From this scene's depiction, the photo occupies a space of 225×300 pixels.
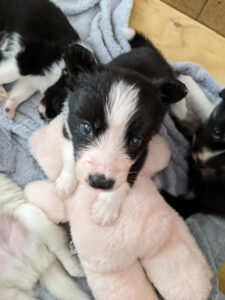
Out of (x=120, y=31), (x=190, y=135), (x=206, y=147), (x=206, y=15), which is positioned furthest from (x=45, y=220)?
(x=206, y=15)

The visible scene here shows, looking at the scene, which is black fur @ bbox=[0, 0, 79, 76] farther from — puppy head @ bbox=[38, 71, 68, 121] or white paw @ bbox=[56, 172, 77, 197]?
white paw @ bbox=[56, 172, 77, 197]

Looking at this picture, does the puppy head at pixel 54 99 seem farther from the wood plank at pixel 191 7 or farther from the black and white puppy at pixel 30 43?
the wood plank at pixel 191 7

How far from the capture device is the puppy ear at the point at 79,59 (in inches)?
64.2

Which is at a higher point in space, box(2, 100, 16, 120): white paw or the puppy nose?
the puppy nose

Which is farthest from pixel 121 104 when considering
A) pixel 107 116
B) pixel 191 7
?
pixel 191 7

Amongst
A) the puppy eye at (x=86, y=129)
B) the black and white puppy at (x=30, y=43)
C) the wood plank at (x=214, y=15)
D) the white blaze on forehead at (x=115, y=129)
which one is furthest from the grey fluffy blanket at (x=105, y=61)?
the white blaze on forehead at (x=115, y=129)

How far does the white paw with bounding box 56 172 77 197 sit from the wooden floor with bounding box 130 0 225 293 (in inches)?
51.7

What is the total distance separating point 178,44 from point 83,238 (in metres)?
1.67

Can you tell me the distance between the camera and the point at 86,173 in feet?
4.85

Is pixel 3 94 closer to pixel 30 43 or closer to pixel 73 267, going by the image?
pixel 30 43

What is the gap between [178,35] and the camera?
275cm

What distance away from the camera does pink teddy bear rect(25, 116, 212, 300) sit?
5.65 ft

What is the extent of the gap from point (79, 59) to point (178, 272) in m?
1.10

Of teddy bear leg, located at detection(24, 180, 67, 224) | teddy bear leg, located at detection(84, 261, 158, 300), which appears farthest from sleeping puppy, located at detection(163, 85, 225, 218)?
teddy bear leg, located at detection(24, 180, 67, 224)
